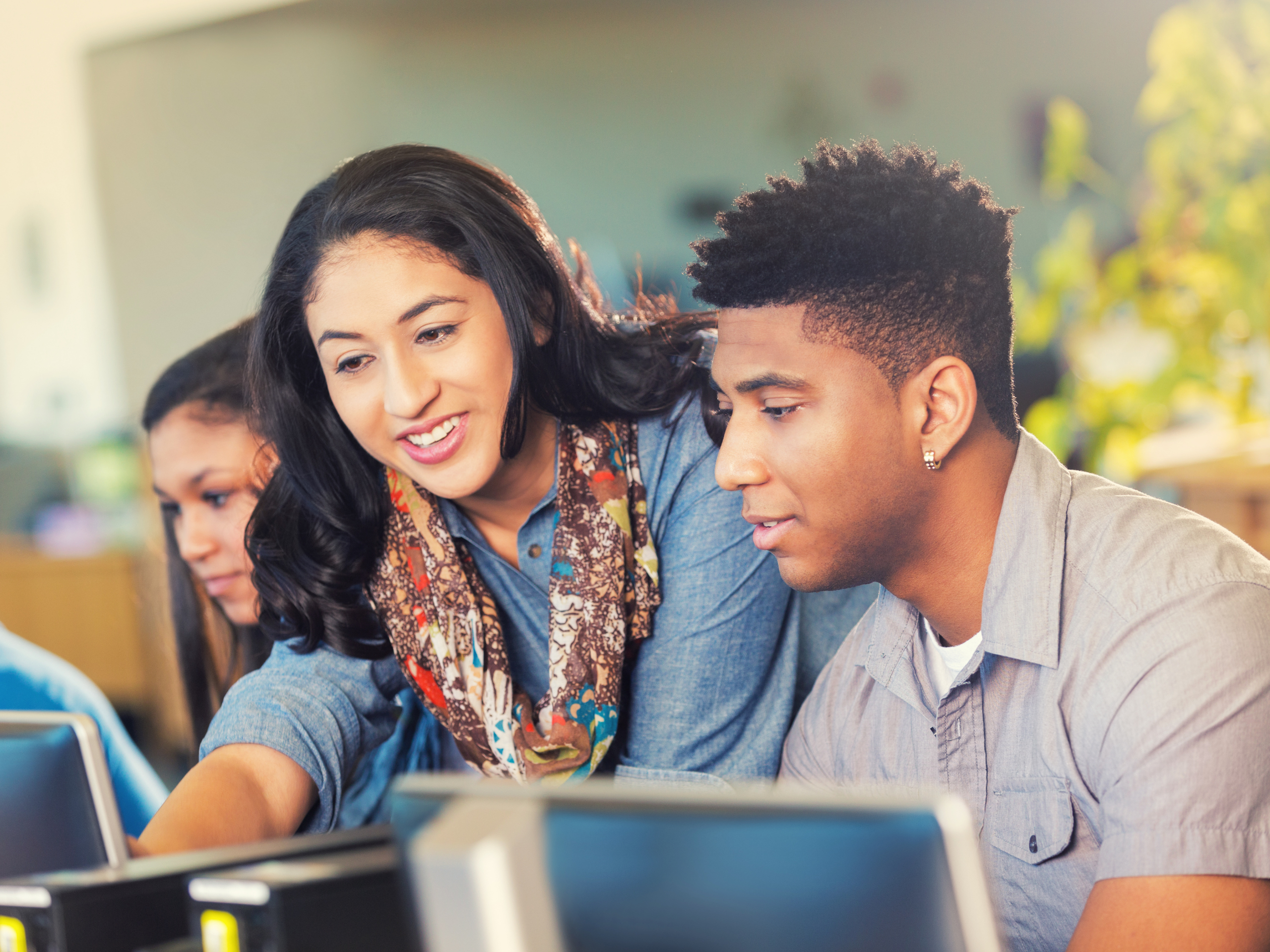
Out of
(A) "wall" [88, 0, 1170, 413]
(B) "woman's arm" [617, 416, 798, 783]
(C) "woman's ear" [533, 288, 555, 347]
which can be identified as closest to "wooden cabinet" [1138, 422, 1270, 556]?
(A) "wall" [88, 0, 1170, 413]

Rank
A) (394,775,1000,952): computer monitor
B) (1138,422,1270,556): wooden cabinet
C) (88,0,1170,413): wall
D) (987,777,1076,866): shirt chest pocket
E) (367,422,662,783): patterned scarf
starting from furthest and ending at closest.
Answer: (88,0,1170,413): wall
(1138,422,1270,556): wooden cabinet
(367,422,662,783): patterned scarf
(987,777,1076,866): shirt chest pocket
(394,775,1000,952): computer monitor

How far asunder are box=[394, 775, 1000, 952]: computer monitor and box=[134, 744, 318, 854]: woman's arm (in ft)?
2.37

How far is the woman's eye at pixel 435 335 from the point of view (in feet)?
4.09

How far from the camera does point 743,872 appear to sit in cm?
46

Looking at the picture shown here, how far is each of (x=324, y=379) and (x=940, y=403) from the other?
0.73m

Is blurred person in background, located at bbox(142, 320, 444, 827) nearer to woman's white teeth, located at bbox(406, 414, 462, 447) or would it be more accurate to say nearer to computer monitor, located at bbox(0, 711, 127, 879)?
woman's white teeth, located at bbox(406, 414, 462, 447)

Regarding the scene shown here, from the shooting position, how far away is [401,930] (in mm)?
596

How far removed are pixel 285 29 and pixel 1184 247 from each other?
293 cm

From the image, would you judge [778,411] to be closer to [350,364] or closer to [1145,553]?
[1145,553]

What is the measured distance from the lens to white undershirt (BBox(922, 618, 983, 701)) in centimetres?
109

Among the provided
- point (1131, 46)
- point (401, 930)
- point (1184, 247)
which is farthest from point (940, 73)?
point (401, 930)

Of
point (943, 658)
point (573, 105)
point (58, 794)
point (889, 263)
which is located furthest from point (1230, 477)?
point (573, 105)

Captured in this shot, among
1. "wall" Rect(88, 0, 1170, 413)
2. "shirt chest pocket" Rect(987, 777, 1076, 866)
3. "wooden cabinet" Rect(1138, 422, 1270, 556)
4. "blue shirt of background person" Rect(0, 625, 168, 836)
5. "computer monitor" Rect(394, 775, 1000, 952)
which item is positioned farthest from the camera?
"wall" Rect(88, 0, 1170, 413)

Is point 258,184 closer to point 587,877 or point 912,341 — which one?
point 912,341
